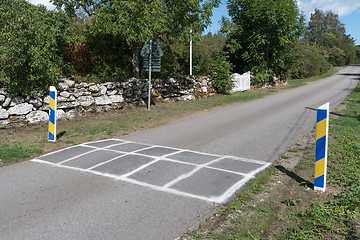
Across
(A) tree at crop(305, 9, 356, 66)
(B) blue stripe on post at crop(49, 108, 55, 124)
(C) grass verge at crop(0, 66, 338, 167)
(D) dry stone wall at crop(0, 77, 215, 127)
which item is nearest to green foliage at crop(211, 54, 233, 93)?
(D) dry stone wall at crop(0, 77, 215, 127)

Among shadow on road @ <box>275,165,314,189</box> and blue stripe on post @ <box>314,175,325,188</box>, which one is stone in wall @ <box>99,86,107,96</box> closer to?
shadow on road @ <box>275,165,314,189</box>

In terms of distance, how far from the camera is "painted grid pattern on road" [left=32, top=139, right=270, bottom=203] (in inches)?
203

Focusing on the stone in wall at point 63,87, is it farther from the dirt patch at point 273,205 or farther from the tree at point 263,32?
the tree at point 263,32

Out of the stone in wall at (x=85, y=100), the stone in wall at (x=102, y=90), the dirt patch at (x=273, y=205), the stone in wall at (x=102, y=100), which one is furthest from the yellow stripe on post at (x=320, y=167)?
the stone in wall at (x=102, y=90)

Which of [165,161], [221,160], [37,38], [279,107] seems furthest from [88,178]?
[279,107]

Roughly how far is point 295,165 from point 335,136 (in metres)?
2.96

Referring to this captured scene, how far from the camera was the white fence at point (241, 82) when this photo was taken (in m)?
23.2

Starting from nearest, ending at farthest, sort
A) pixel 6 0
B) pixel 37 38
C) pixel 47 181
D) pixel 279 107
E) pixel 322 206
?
pixel 322 206 < pixel 47 181 < pixel 37 38 < pixel 6 0 < pixel 279 107

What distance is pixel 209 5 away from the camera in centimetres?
1406

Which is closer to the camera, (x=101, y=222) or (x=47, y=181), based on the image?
(x=101, y=222)

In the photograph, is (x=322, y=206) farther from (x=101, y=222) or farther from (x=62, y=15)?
(x=62, y=15)

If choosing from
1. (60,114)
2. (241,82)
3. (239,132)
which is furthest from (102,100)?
(241,82)

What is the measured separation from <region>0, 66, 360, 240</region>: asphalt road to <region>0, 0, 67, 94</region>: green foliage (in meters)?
3.87

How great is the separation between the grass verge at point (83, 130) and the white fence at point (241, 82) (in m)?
8.79
